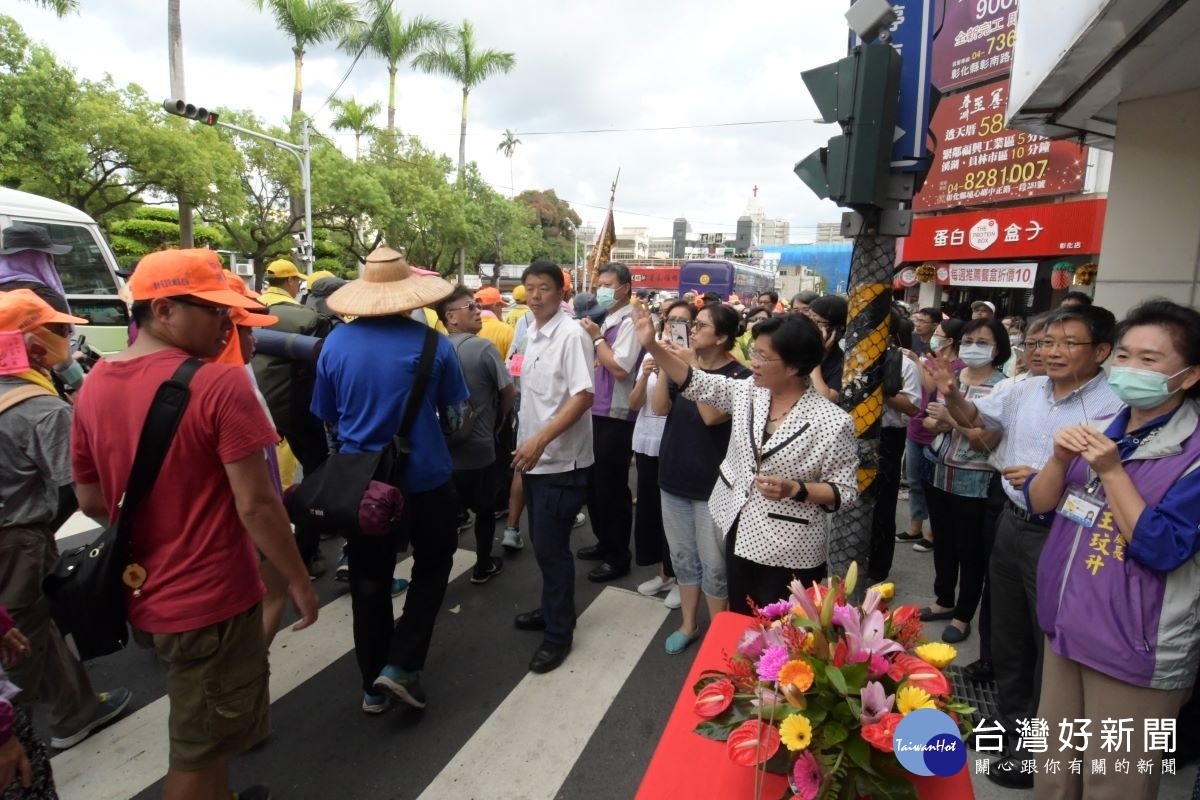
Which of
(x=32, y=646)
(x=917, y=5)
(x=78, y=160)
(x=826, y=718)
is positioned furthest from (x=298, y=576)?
(x=78, y=160)

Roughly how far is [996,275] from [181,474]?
50.8 feet

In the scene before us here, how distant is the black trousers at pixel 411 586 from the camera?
2.82 meters

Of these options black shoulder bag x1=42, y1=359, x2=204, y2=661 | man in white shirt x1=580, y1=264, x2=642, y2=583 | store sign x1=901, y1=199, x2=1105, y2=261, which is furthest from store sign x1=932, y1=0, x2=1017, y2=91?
black shoulder bag x1=42, y1=359, x2=204, y2=661

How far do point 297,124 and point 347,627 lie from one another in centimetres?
2379

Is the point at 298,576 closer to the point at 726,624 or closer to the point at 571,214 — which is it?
the point at 726,624

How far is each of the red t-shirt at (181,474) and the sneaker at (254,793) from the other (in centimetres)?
96

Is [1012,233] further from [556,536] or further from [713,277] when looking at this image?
[713,277]

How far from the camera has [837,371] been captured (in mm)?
4312

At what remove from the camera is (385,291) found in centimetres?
280

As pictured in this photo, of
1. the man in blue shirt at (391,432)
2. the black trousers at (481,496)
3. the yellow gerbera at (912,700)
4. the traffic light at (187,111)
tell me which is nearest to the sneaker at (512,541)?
the black trousers at (481,496)

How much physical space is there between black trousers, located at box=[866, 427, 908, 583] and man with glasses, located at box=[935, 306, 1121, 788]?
121 centimetres

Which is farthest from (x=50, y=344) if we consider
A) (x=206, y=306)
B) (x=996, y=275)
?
(x=996, y=275)

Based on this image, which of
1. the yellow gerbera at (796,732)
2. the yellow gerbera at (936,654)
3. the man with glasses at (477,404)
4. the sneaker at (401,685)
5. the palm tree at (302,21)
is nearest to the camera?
the yellow gerbera at (796,732)

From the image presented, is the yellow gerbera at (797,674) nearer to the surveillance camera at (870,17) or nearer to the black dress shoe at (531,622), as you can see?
the black dress shoe at (531,622)
